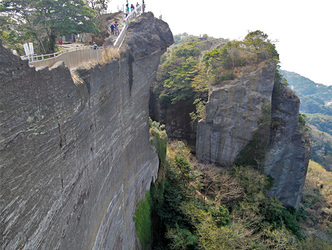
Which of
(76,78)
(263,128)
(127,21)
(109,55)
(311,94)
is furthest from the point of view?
(311,94)

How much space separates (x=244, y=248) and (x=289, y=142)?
1259 centimetres

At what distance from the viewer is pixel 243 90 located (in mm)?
23016

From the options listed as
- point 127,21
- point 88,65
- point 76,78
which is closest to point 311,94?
point 127,21

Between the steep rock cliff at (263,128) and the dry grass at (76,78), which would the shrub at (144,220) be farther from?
the steep rock cliff at (263,128)

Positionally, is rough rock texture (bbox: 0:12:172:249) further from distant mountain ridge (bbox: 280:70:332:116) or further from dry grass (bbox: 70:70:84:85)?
distant mountain ridge (bbox: 280:70:332:116)

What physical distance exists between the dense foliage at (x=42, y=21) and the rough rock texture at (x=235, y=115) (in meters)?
14.0

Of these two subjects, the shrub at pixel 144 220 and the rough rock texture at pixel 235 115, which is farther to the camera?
the rough rock texture at pixel 235 115

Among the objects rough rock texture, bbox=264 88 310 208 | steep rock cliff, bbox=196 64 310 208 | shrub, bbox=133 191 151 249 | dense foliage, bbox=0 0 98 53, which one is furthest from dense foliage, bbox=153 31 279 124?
dense foliage, bbox=0 0 98 53

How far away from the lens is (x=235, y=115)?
23797mm

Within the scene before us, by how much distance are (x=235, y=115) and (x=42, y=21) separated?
1749cm

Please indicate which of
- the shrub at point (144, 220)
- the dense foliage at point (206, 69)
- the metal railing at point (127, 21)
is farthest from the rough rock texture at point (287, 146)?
the metal railing at point (127, 21)

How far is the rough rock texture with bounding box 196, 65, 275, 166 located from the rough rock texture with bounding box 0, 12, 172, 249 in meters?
11.9

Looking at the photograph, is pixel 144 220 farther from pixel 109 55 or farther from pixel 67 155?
pixel 109 55

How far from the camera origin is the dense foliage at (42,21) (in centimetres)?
1250
